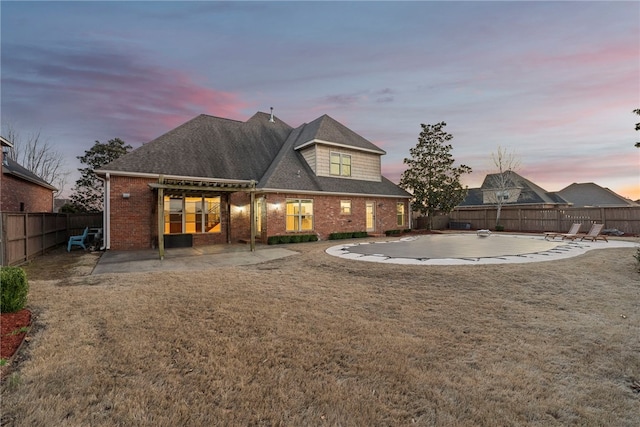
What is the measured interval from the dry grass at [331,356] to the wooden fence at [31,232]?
3.93 m

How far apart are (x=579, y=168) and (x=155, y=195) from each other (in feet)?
119

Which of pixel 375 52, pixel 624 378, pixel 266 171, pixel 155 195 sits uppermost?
pixel 375 52

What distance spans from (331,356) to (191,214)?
13245 mm

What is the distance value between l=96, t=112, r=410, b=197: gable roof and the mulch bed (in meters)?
9.66

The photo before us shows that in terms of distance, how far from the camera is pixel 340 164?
1867 centimetres

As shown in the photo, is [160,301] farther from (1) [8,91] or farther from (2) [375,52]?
(1) [8,91]

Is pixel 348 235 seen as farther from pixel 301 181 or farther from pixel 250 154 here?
pixel 250 154

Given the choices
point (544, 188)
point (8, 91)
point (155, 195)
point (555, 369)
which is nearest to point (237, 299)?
point (555, 369)

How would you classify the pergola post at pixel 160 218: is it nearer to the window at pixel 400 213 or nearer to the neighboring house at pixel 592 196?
the window at pixel 400 213

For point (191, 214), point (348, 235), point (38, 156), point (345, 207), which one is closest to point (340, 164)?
point (345, 207)

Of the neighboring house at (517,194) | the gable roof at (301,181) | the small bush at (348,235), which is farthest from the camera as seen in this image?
the neighboring house at (517,194)

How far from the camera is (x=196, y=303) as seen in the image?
193 inches

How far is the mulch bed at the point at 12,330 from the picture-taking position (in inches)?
125

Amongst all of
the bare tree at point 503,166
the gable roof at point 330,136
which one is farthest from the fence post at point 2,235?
the bare tree at point 503,166
